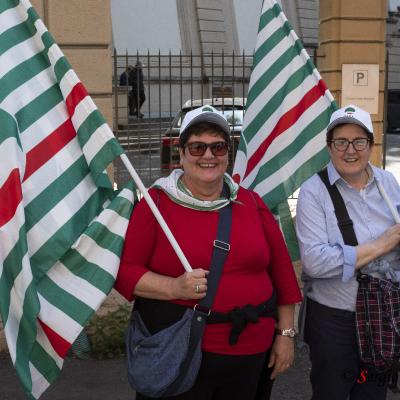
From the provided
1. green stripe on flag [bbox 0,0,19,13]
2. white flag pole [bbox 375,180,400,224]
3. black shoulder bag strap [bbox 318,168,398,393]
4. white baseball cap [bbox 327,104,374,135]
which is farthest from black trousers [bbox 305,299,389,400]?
green stripe on flag [bbox 0,0,19,13]

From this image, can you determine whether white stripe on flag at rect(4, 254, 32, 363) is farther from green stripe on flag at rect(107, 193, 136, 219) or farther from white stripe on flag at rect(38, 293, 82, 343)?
green stripe on flag at rect(107, 193, 136, 219)

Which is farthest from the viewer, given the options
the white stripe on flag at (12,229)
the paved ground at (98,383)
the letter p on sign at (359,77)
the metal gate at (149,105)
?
the letter p on sign at (359,77)

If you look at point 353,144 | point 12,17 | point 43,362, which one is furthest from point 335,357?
point 12,17

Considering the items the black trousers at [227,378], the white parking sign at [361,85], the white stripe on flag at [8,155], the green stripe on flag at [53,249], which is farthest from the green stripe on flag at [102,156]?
the white parking sign at [361,85]

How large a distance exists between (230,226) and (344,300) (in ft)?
2.21

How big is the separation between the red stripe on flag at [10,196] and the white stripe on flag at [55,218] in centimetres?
14

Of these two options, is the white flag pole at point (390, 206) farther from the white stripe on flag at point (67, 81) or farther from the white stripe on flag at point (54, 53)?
the white stripe on flag at point (54, 53)

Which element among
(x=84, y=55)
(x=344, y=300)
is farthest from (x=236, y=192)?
(x=84, y=55)

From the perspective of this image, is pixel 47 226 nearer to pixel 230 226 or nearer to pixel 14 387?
pixel 230 226

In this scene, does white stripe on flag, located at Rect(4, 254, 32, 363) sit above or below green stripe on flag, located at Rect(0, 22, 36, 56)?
below

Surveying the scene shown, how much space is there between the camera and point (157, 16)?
92.5 ft

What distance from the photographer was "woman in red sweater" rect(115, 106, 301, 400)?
3.04 metres

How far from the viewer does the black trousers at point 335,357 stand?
339 cm

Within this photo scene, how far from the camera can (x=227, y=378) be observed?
3143 millimetres
